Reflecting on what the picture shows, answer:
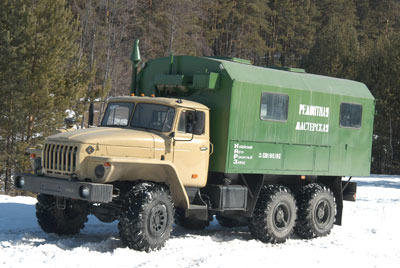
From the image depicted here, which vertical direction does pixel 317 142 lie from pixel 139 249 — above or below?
above

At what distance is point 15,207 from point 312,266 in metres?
7.15

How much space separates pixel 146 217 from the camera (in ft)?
30.7

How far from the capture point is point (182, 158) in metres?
10.5

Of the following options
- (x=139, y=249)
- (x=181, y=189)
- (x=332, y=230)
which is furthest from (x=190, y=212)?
(x=332, y=230)

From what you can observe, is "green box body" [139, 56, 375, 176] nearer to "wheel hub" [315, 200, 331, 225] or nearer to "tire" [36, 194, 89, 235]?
"wheel hub" [315, 200, 331, 225]

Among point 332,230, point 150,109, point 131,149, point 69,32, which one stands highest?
point 69,32

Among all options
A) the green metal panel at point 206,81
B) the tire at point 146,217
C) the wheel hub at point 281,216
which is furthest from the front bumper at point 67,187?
the wheel hub at point 281,216

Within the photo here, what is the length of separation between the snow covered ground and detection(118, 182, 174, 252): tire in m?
0.19

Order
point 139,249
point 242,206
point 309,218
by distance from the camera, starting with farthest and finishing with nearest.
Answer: point 309,218 → point 242,206 → point 139,249

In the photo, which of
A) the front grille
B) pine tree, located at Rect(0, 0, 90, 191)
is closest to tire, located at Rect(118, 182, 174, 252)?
the front grille

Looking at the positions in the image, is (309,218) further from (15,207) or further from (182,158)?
(15,207)

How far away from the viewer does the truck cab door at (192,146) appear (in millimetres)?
10422

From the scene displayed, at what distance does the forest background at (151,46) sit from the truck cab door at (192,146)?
13.0 meters

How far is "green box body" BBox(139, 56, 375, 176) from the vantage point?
11.1 meters
